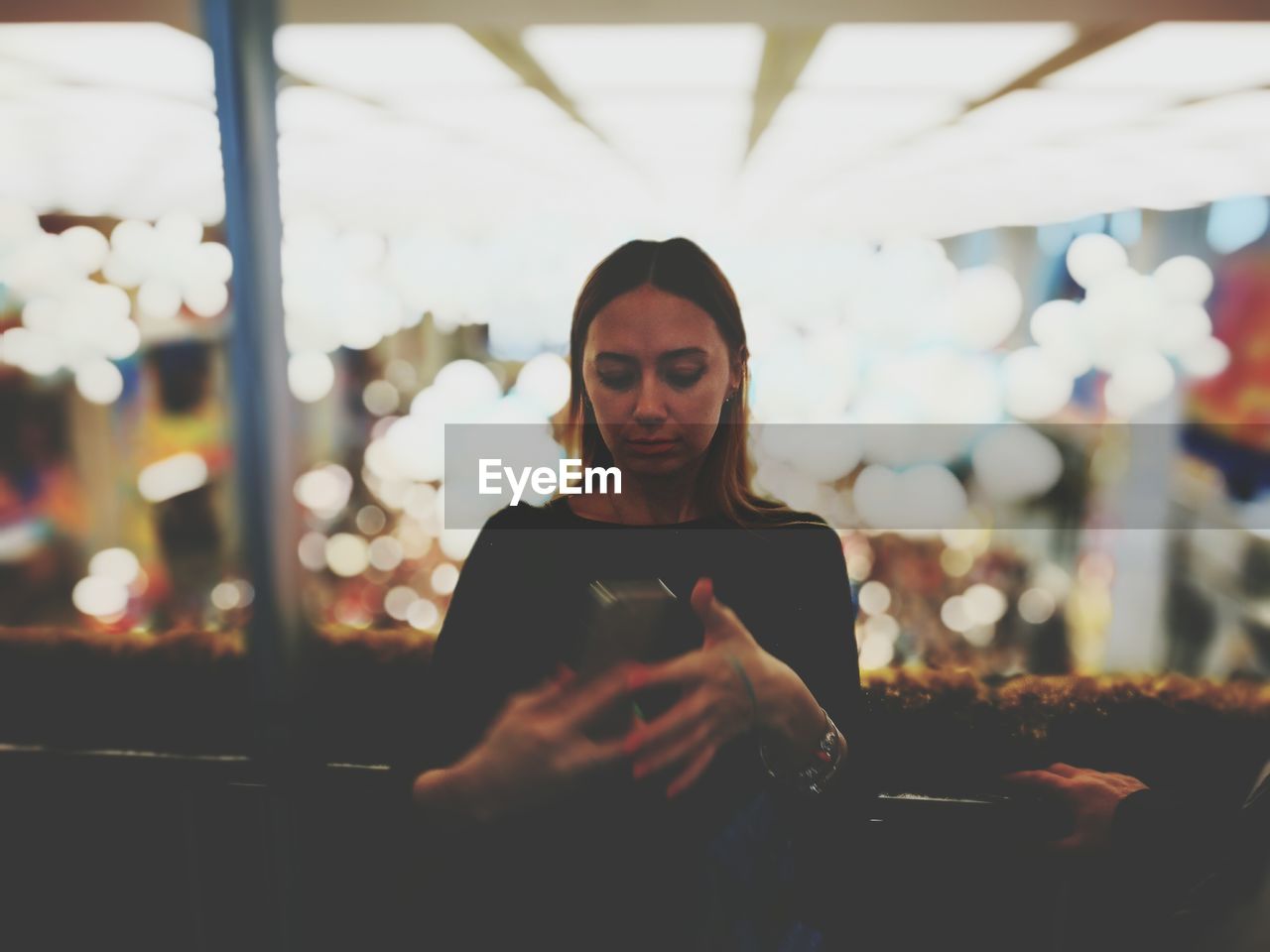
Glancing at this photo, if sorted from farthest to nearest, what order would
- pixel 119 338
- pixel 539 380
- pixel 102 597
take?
pixel 102 597 < pixel 119 338 < pixel 539 380

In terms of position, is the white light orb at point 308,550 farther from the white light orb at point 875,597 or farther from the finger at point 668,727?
the white light orb at point 875,597

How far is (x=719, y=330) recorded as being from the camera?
1109mm

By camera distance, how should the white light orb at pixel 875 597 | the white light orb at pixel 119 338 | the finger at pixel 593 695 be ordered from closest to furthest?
the finger at pixel 593 695 → the white light orb at pixel 119 338 → the white light orb at pixel 875 597

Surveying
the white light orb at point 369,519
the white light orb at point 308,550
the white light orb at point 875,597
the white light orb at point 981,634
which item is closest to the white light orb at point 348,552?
the white light orb at point 369,519

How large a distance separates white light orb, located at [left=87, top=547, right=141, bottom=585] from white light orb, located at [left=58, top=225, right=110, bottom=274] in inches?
99.5

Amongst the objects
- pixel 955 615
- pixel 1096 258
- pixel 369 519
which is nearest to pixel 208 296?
pixel 1096 258

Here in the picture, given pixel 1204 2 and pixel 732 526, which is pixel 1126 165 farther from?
pixel 732 526

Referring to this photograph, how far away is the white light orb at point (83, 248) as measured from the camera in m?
2.69

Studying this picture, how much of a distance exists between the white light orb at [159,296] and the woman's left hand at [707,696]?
218 centimetres

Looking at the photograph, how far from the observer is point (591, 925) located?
3.50ft

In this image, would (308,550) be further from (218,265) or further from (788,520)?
(788,520)

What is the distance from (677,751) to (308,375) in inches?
62.3

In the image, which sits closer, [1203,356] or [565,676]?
[565,676]

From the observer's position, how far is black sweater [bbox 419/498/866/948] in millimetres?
1023
